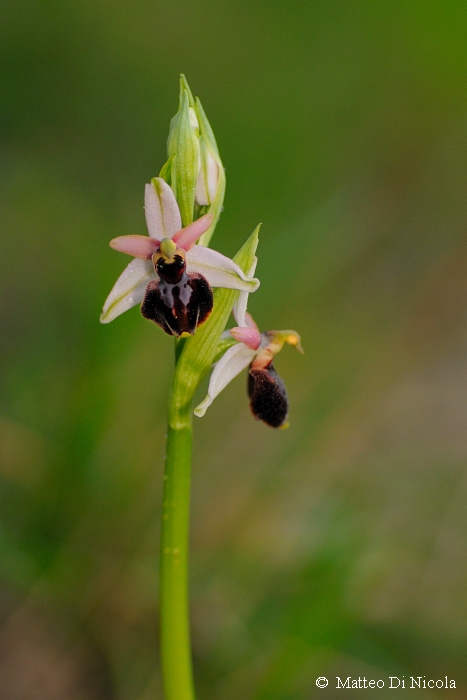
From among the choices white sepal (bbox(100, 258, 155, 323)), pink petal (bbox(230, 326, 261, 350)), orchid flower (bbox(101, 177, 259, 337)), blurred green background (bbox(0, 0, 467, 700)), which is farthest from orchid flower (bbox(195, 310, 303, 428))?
blurred green background (bbox(0, 0, 467, 700))

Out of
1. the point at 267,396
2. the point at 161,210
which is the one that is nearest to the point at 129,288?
the point at 161,210

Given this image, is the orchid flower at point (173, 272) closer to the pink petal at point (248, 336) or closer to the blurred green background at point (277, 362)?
the pink petal at point (248, 336)

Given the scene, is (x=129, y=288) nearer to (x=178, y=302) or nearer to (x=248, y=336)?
(x=178, y=302)

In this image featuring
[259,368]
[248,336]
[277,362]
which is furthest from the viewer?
[277,362]

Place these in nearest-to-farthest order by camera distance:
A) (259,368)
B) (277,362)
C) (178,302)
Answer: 1. (178,302)
2. (259,368)
3. (277,362)

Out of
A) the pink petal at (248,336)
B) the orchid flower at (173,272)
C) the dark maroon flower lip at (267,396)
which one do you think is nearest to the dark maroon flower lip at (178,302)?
the orchid flower at (173,272)

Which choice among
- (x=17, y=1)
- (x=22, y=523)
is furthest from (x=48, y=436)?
(x=17, y=1)

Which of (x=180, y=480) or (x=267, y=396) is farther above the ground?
(x=267, y=396)
